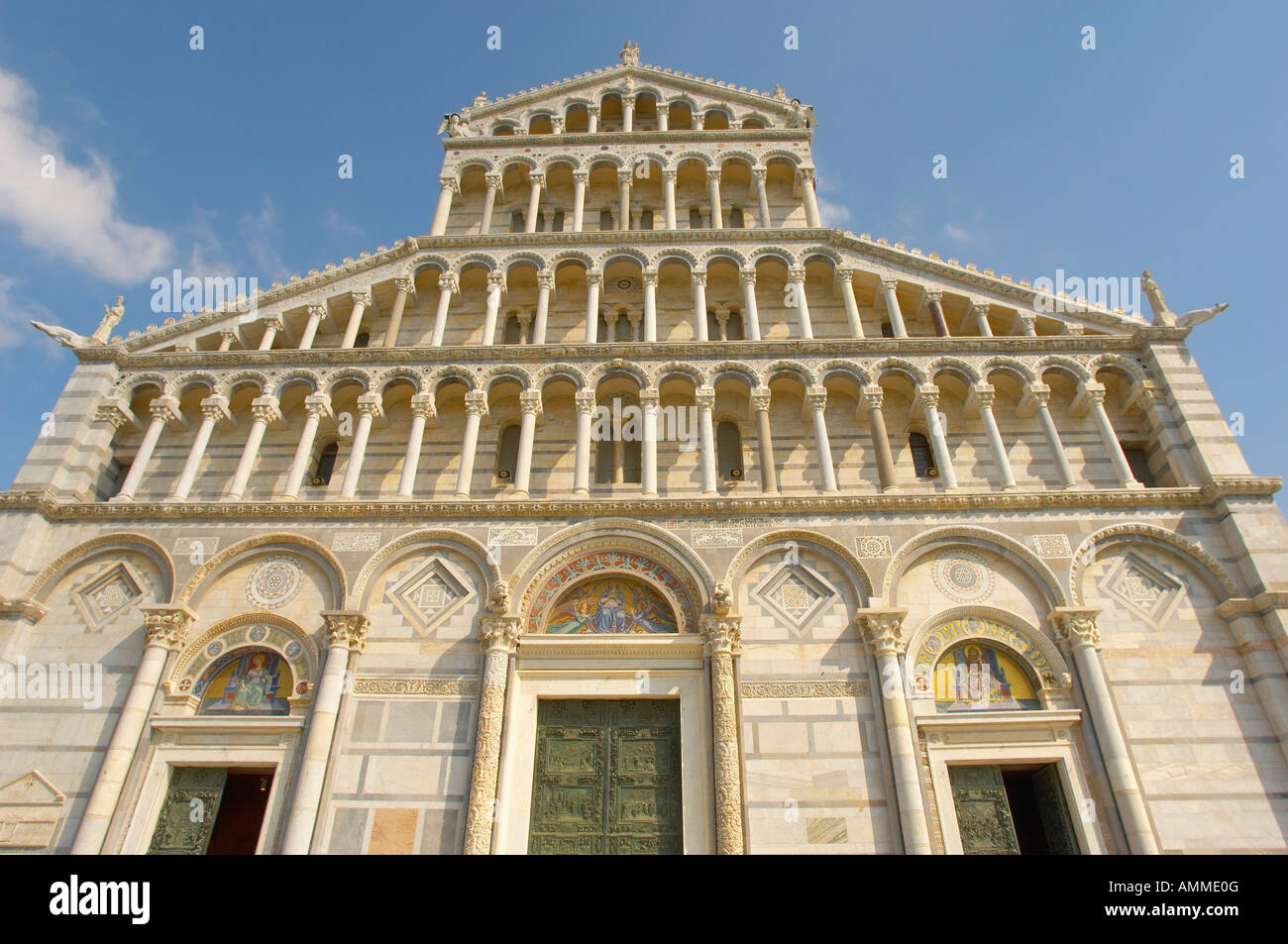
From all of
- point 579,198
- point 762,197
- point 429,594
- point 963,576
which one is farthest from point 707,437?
point 579,198

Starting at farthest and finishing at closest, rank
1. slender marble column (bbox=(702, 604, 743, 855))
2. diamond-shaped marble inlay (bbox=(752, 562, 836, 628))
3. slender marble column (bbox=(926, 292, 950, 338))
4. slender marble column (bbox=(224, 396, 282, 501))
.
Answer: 1. slender marble column (bbox=(926, 292, 950, 338))
2. slender marble column (bbox=(224, 396, 282, 501))
3. diamond-shaped marble inlay (bbox=(752, 562, 836, 628))
4. slender marble column (bbox=(702, 604, 743, 855))

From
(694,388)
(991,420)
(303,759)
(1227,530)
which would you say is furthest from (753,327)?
(303,759)

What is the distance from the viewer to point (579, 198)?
62.5ft

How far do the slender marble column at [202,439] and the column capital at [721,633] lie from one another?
9384 mm

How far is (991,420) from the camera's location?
1475cm

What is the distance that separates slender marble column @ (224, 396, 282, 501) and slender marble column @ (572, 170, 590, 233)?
7401 millimetres

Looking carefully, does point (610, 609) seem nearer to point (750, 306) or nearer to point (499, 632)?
point (499, 632)

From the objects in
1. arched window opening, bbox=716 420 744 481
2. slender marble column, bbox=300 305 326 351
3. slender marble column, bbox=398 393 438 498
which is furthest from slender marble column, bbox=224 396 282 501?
arched window opening, bbox=716 420 744 481

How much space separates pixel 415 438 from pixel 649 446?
4.29 meters

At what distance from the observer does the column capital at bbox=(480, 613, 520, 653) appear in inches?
494

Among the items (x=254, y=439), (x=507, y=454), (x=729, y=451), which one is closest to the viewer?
(x=254, y=439)

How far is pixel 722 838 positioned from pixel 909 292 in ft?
38.0

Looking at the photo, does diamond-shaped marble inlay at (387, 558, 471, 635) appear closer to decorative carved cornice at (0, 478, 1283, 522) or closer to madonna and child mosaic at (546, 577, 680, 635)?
decorative carved cornice at (0, 478, 1283, 522)

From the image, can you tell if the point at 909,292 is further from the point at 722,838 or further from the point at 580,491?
the point at 722,838
